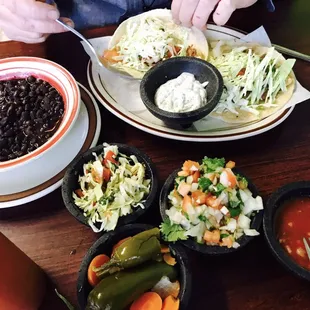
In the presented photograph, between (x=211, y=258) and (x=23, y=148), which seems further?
(x=23, y=148)

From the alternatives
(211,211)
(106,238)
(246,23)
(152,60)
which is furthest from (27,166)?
(246,23)

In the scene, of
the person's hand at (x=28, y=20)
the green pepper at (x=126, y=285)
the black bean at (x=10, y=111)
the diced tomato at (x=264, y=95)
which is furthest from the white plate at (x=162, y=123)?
the green pepper at (x=126, y=285)

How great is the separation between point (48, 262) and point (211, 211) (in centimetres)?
56

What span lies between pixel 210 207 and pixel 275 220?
8.4 inches

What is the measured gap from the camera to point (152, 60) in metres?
2.14

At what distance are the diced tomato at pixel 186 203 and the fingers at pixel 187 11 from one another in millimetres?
918

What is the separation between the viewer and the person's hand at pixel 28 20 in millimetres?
1879

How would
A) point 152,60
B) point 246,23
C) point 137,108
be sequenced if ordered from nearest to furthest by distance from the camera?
point 137,108
point 152,60
point 246,23

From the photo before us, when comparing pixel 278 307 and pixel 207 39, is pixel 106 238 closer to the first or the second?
pixel 278 307

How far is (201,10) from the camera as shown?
1875mm

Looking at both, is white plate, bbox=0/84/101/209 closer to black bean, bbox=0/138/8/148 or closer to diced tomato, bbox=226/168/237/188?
black bean, bbox=0/138/8/148

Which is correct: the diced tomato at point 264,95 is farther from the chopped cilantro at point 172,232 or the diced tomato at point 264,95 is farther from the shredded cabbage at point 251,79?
the chopped cilantro at point 172,232

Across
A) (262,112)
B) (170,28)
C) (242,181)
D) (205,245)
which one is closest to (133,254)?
(205,245)

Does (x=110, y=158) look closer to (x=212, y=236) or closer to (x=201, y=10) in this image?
(x=212, y=236)
